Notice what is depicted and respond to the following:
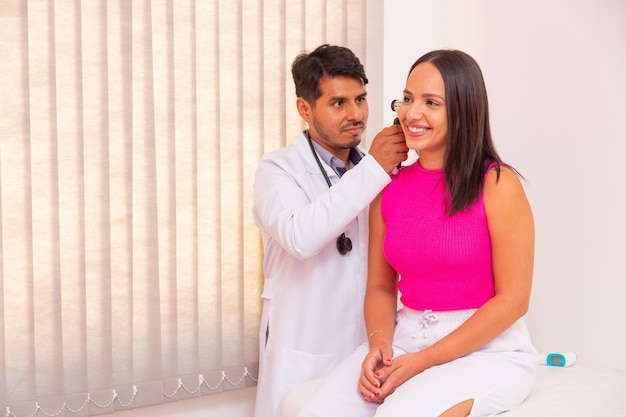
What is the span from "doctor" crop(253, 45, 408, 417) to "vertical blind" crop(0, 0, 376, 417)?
0.71 feet

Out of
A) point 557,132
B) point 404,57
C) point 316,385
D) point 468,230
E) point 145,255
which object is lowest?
point 316,385

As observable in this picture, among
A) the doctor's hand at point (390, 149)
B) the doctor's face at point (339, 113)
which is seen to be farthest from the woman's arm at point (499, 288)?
the doctor's face at point (339, 113)

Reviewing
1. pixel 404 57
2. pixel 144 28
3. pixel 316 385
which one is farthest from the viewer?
pixel 404 57

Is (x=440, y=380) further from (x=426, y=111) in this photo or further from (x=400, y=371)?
(x=426, y=111)

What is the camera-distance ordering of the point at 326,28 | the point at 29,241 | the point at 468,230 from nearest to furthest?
the point at 468,230 < the point at 29,241 < the point at 326,28

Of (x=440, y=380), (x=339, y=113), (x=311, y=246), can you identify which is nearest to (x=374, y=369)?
(x=440, y=380)

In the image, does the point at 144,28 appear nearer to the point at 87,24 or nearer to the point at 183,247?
the point at 87,24

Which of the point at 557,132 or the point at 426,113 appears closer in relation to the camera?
the point at 426,113

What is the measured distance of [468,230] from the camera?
1.71 metres

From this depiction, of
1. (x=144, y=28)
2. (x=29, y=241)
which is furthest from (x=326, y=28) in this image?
(x=29, y=241)

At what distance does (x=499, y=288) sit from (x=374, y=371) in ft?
1.11

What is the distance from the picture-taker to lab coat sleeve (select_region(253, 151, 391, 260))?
194cm

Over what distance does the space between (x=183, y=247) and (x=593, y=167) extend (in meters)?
1.38

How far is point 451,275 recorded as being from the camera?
1730mm
